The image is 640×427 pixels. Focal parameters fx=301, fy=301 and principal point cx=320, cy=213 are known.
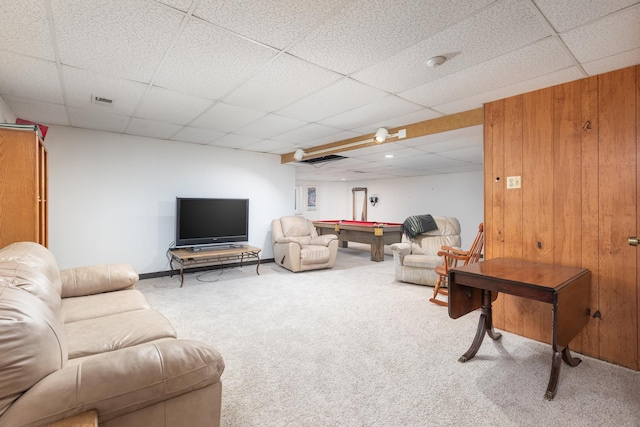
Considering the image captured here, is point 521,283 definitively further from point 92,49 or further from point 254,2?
point 92,49

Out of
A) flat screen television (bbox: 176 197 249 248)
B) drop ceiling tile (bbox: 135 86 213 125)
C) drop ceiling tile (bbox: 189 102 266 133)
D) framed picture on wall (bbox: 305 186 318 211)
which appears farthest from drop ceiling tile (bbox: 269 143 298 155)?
framed picture on wall (bbox: 305 186 318 211)

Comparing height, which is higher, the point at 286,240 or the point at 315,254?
the point at 286,240

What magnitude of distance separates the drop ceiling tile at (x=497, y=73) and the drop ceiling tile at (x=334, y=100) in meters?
0.36

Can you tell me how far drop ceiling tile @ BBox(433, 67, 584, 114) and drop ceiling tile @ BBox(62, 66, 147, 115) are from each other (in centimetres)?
298

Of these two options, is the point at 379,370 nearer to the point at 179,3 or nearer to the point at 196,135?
the point at 179,3

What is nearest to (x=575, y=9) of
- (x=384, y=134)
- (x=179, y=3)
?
(x=179, y=3)

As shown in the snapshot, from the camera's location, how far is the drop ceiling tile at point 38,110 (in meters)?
3.02

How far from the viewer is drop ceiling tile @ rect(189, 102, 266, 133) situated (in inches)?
131

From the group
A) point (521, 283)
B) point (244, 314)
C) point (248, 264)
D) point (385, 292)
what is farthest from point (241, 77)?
point (248, 264)

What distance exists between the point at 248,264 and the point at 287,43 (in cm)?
440

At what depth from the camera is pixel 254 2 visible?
1.57 metres

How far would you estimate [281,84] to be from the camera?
103 inches

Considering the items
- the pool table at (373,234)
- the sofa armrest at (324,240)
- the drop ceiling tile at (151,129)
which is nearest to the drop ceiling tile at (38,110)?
the drop ceiling tile at (151,129)

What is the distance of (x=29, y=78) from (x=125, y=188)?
7.29 feet
